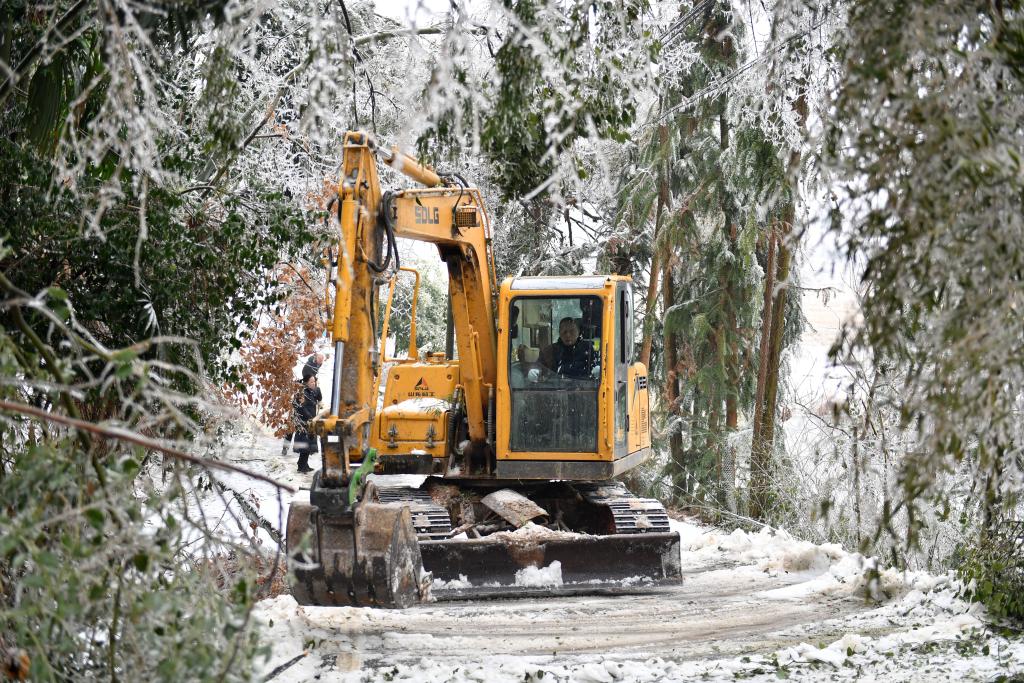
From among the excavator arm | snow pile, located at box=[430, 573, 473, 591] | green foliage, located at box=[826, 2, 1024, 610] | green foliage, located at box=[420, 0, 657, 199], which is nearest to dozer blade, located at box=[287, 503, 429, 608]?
the excavator arm

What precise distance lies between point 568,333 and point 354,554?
365 cm

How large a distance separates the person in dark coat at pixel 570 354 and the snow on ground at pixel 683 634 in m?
1.80

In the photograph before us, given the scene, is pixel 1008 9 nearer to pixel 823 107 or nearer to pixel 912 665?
pixel 823 107

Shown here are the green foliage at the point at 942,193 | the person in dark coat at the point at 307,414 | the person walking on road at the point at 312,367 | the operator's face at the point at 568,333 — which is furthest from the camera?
the person walking on road at the point at 312,367

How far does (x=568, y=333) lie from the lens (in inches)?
387

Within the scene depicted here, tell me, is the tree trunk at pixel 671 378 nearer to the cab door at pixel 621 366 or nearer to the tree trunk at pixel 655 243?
the tree trunk at pixel 655 243

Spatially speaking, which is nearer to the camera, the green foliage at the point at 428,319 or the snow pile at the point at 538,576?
the snow pile at the point at 538,576

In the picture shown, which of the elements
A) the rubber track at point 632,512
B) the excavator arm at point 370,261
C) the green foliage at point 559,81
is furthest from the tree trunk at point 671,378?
the green foliage at point 559,81

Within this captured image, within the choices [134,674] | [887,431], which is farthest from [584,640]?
[134,674]

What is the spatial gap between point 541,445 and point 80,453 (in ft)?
21.7

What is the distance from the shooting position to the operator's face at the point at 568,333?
9.80m

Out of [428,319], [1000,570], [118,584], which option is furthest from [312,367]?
[118,584]

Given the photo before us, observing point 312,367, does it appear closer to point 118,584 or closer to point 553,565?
point 553,565

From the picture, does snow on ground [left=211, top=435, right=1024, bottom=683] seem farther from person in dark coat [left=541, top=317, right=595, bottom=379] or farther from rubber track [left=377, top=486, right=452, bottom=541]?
person in dark coat [left=541, top=317, right=595, bottom=379]
